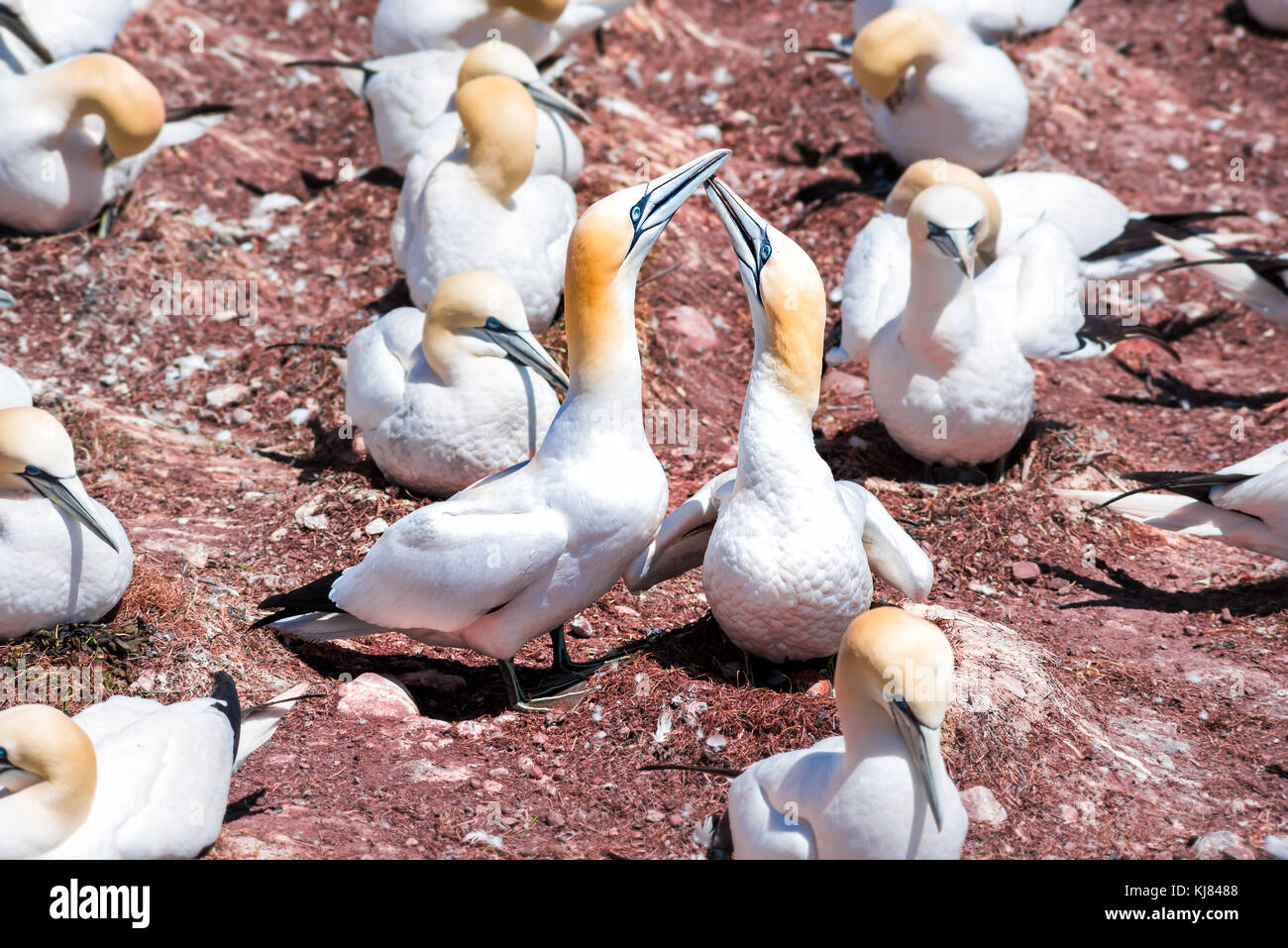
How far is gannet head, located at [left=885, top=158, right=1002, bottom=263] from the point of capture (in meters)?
7.04

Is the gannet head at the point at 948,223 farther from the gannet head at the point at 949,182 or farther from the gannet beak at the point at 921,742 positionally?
the gannet beak at the point at 921,742

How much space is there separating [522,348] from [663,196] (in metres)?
1.50

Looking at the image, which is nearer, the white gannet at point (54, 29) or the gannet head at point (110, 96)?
the gannet head at point (110, 96)

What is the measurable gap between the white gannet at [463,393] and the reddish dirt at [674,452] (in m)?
0.33

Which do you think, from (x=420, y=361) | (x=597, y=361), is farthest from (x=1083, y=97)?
(x=597, y=361)

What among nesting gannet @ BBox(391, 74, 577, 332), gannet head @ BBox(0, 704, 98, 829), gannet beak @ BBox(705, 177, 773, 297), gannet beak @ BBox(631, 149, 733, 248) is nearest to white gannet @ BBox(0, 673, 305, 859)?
gannet head @ BBox(0, 704, 98, 829)

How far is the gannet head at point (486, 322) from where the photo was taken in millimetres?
5801

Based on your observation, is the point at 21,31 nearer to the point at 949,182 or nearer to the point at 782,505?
the point at 949,182

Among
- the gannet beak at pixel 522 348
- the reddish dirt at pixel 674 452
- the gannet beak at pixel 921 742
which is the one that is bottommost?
the reddish dirt at pixel 674 452

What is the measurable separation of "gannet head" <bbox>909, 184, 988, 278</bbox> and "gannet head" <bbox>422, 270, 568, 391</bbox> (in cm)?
175

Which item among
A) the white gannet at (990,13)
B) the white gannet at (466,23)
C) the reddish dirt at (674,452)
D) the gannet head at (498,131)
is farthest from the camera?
the white gannet at (990,13)

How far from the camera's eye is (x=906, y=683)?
132 inches

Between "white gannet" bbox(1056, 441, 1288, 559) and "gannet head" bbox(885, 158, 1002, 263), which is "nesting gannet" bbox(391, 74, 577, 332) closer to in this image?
"gannet head" bbox(885, 158, 1002, 263)

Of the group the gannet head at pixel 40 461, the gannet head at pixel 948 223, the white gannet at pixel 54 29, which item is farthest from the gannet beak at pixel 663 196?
the white gannet at pixel 54 29
